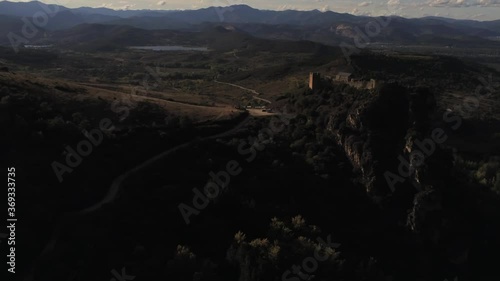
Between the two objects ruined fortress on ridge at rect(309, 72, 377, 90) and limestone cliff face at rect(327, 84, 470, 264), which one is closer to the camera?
limestone cliff face at rect(327, 84, 470, 264)

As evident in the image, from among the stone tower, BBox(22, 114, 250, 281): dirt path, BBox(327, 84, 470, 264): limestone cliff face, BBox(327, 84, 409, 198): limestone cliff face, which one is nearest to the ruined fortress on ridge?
the stone tower

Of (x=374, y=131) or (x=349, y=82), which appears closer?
(x=374, y=131)

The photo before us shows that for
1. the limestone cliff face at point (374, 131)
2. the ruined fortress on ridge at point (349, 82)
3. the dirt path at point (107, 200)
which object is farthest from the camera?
the ruined fortress on ridge at point (349, 82)

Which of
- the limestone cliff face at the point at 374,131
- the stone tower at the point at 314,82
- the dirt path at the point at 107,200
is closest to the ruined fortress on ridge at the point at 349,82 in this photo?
the stone tower at the point at 314,82

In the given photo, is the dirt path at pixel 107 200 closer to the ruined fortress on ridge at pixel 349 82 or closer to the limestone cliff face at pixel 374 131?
the limestone cliff face at pixel 374 131

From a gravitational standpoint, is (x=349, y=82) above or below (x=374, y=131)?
above

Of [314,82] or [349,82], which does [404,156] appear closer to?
[349,82]

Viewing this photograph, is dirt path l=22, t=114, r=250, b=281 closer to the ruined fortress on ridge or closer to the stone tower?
the ruined fortress on ridge

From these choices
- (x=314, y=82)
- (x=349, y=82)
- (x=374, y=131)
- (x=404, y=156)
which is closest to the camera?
(x=404, y=156)

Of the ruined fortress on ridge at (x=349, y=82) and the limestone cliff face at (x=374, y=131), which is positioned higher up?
the ruined fortress on ridge at (x=349, y=82)

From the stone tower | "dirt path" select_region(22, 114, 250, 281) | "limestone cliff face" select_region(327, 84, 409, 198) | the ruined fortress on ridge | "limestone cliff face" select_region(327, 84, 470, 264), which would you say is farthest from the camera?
the stone tower

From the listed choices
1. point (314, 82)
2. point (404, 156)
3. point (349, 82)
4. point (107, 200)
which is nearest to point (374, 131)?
point (404, 156)

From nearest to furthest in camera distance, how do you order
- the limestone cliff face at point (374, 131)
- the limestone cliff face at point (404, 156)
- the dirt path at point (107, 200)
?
the dirt path at point (107, 200) → the limestone cliff face at point (404, 156) → the limestone cliff face at point (374, 131)

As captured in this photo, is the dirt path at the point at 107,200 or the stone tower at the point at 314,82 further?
the stone tower at the point at 314,82
